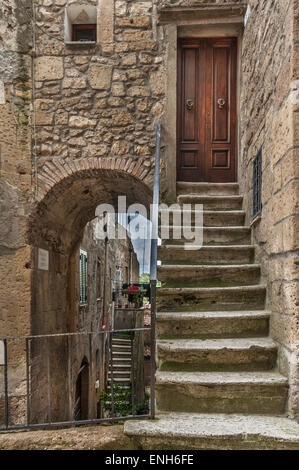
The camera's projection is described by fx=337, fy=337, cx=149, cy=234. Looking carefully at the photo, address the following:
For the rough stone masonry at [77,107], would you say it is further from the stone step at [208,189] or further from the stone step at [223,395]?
the stone step at [223,395]

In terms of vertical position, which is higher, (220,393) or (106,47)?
(106,47)

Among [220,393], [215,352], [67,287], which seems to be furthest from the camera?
[67,287]

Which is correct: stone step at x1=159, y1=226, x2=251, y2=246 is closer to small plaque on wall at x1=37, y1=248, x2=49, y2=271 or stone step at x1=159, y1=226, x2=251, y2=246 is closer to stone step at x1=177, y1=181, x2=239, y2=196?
stone step at x1=177, y1=181, x2=239, y2=196

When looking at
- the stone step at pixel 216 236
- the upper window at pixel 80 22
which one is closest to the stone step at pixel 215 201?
the stone step at pixel 216 236

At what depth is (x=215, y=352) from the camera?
237 centimetres

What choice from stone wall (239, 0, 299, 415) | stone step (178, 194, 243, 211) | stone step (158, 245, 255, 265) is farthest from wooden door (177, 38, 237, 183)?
stone step (158, 245, 255, 265)

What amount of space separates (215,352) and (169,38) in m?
3.80

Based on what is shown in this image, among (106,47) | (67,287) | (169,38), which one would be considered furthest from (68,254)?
(169,38)

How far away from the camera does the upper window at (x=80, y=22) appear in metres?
4.29

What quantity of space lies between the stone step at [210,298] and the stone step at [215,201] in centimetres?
137

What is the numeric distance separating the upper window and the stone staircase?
10.4ft

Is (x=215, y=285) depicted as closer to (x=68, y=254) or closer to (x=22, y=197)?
(x=22, y=197)

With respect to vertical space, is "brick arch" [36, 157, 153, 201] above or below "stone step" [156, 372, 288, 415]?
above

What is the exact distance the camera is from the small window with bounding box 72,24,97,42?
15.1 feet
